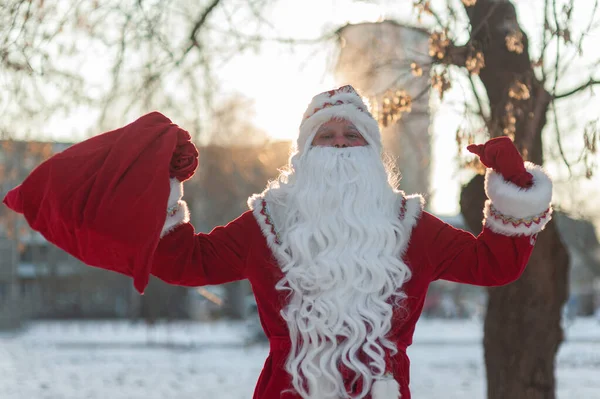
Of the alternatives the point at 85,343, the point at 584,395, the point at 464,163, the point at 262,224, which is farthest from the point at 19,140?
the point at 85,343

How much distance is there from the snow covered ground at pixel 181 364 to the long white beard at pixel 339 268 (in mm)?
8081

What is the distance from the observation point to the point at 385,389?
2.93m

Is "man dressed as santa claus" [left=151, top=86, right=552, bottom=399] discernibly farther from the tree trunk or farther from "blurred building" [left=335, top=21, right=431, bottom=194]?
"blurred building" [left=335, top=21, right=431, bottom=194]

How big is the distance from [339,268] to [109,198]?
0.84 m

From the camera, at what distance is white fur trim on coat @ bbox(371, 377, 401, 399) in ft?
9.60

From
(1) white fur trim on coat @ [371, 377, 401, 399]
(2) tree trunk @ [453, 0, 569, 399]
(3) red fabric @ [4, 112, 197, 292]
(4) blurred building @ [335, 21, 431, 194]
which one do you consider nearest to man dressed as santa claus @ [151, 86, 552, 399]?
(1) white fur trim on coat @ [371, 377, 401, 399]

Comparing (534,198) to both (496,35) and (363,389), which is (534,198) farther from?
(496,35)

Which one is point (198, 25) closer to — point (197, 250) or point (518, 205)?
point (197, 250)

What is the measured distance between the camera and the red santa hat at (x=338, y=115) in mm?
3314

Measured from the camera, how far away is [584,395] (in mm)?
11258

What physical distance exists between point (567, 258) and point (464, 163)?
1474mm

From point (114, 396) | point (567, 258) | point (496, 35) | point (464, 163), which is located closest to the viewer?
point (464, 163)

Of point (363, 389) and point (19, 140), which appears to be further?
point (19, 140)

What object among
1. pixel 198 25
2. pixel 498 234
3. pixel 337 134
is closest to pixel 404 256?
pixel 498 234
